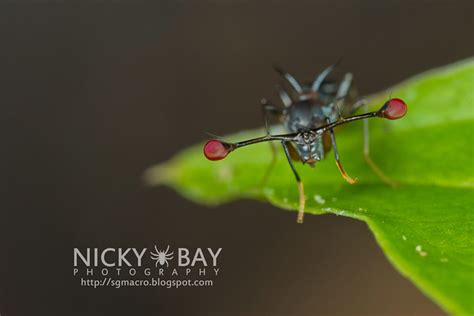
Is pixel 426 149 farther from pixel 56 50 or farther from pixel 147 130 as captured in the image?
pixel 56 50

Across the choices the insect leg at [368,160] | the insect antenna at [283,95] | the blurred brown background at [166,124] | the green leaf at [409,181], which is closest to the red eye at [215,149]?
the green leaf at [409,181]

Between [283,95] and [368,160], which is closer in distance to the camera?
[368,160]

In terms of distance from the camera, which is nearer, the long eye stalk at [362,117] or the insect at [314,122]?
the long eye stalk at [362,117]

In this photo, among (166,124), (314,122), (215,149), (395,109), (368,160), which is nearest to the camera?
(395,109)

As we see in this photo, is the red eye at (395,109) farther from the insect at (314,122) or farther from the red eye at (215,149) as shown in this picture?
the red eye at (215,149)

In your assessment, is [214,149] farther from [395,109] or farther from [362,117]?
[395,109]

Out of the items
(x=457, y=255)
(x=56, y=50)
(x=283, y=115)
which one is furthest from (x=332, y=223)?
(x=56, y=50)

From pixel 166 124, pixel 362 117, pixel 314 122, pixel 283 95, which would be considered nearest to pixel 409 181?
pixel 362 117
